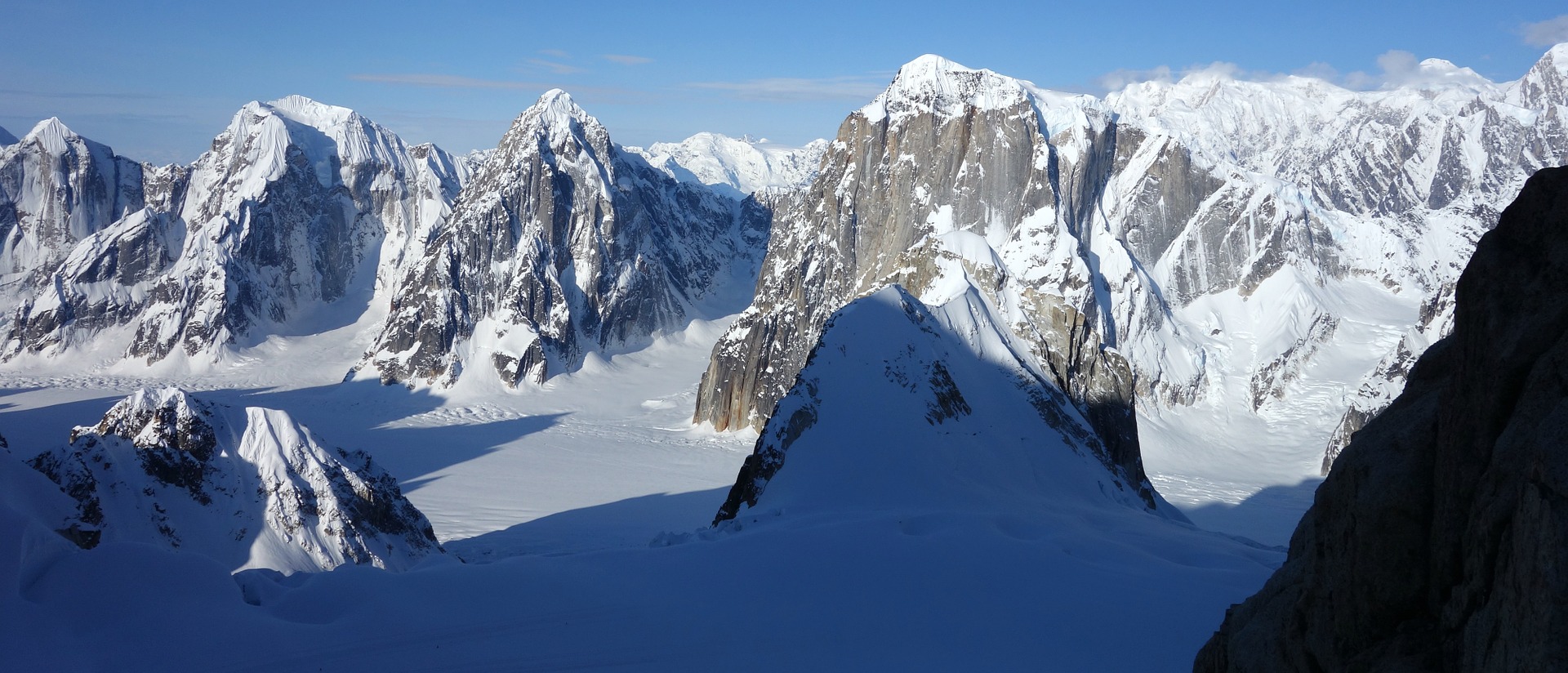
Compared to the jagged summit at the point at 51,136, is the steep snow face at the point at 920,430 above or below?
below

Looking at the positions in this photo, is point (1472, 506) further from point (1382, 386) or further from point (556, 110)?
point (556, 110)

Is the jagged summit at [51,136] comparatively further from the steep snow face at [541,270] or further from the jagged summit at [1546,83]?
the jagged summit at [1546,83]

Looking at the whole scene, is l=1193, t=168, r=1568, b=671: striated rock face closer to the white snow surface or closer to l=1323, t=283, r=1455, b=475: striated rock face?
the white snow surface

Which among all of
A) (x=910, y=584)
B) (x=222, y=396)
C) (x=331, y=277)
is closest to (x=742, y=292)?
(x=331, y=277)

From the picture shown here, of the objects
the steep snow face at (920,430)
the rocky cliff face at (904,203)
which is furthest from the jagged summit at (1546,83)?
the steep snow face at (920,430)

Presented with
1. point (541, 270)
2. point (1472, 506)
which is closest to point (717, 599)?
point (1472, 506)

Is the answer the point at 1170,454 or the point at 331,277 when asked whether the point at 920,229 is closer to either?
the point at 1170,454
